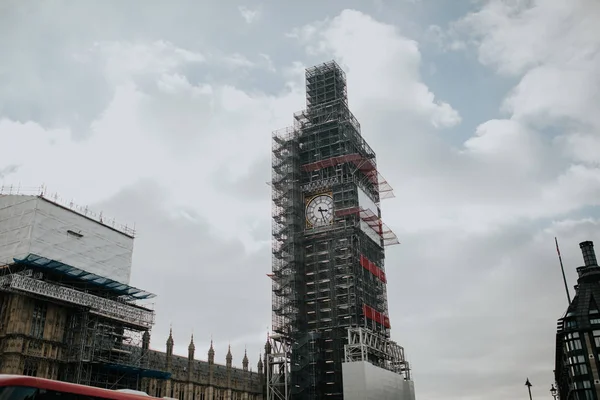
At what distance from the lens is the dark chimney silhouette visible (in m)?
136

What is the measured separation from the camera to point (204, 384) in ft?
353

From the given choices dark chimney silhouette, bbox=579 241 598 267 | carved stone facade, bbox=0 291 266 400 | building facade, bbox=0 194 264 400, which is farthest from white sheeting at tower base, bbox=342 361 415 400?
dark chimney silhouette, bbox=579 241 598 267

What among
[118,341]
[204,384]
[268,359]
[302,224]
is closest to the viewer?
[118,341]

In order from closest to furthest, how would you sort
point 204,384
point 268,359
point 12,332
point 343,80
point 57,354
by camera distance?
point 12,332 → point 57,354 → point 204,384 → point 268,359 → point 343,80

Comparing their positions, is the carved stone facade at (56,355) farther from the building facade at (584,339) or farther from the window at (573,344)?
the building facade at (584,339)

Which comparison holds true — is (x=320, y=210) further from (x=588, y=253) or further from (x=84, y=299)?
(x=588, y=253)

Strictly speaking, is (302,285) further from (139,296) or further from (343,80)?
(343,80)

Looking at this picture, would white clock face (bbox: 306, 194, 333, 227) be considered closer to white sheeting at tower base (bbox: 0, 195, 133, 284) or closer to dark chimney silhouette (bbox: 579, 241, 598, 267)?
white sheeting at tower base (bbox: 0, 195, 133, 284)

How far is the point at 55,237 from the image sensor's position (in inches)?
3265

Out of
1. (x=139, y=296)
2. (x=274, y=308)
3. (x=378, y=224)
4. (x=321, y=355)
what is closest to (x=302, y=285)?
(x=274, y=308)

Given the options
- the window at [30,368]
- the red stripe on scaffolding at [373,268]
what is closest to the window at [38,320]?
the window at [30,368]

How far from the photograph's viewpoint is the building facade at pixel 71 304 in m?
72.9

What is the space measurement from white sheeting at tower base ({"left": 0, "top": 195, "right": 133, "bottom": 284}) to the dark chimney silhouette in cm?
10466

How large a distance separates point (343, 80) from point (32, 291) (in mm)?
93498
